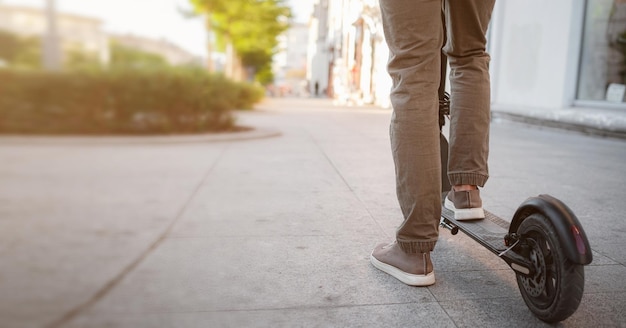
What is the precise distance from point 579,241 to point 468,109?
0.78 meters

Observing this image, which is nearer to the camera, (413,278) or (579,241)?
(579,241)

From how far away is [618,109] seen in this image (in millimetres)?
7309

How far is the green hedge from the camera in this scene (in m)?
0.57

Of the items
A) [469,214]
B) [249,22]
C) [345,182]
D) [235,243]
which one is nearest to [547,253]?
[469,214]

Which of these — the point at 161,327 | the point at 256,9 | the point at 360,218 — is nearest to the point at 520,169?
the point at 360,218

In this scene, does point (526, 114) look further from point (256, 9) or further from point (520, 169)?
point (256, 9)

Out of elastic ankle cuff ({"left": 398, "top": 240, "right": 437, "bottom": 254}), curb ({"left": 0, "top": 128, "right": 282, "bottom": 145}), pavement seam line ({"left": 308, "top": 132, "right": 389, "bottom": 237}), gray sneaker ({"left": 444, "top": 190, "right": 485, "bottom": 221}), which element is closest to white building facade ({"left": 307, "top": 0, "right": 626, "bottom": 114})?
pavement seam line ({"left": 308, "top": 132, "right": 389, "bottom": 237})

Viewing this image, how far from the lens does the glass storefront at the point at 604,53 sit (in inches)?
301

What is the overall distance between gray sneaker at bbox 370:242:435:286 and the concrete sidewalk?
4 cm

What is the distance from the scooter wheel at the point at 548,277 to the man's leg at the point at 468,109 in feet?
1.38

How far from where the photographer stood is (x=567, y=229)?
57.6 inches

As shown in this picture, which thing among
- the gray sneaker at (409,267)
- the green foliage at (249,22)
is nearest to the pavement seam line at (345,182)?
the gray sneaker at (409,267)

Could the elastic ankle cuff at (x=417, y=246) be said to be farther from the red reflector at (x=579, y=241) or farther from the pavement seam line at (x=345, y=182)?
the pavement seam line at (x=345, y=182)

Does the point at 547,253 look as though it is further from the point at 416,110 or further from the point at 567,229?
the point at 416,110
